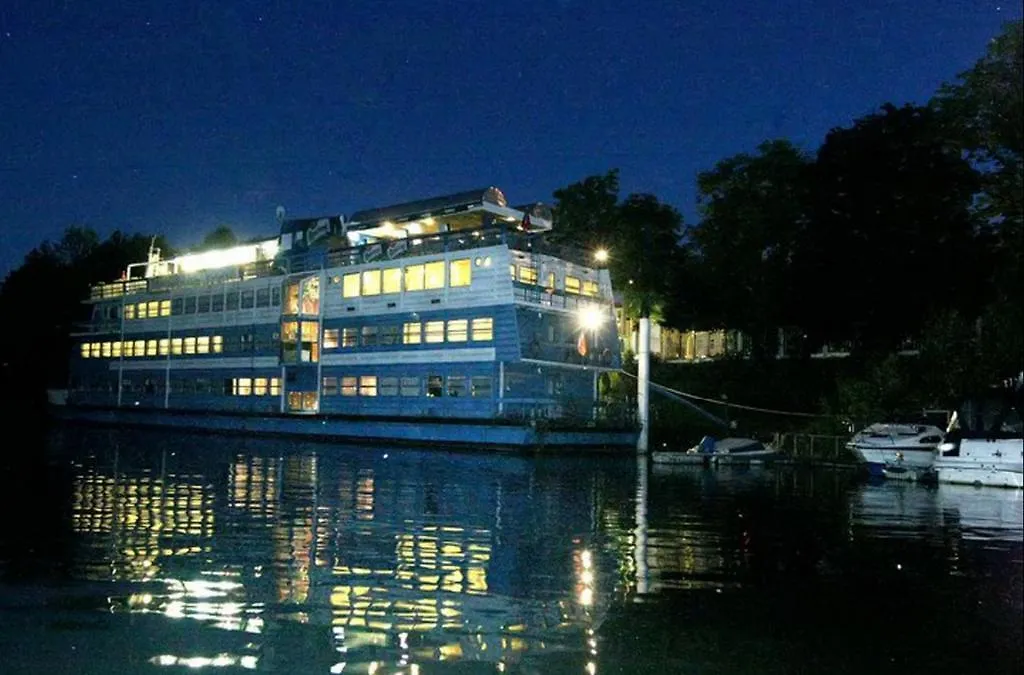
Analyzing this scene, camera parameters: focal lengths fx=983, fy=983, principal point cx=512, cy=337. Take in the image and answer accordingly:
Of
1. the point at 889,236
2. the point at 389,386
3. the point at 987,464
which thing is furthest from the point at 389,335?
the point at 987,464

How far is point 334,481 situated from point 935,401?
20987 millimetres

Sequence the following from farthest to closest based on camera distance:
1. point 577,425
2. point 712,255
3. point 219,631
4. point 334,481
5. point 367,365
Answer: point 712,255 → point 367,365 → point 577,425 → point 334,481 → point 219,631

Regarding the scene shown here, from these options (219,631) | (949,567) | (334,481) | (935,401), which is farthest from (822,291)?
(219,631)

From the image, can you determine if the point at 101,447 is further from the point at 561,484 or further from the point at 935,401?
the point at 935,401

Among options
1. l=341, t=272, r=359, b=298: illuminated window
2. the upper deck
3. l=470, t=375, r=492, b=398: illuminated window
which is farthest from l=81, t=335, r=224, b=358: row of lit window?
l=470, t=375, r=492, b=398: illuminated window

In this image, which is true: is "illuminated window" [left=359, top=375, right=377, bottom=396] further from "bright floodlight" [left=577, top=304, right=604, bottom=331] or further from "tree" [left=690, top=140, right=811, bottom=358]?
"tree" [left=690, top=140, right=811, bottom=358]

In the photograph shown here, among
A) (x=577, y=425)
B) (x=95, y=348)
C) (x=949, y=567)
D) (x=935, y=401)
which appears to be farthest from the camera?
(x=95, y=348)

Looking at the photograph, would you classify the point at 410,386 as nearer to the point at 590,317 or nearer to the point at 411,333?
the point at 411,333

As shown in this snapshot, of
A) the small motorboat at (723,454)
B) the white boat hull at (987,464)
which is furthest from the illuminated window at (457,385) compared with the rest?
the white boat hull at (987,464)

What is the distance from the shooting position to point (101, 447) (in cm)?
3788

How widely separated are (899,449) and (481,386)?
1658cm

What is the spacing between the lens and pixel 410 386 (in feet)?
139

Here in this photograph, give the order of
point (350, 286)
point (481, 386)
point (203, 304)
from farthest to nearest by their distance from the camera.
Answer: point (203, 304) → point (350, 286) → point (481, 386)

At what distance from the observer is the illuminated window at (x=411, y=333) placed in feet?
139
